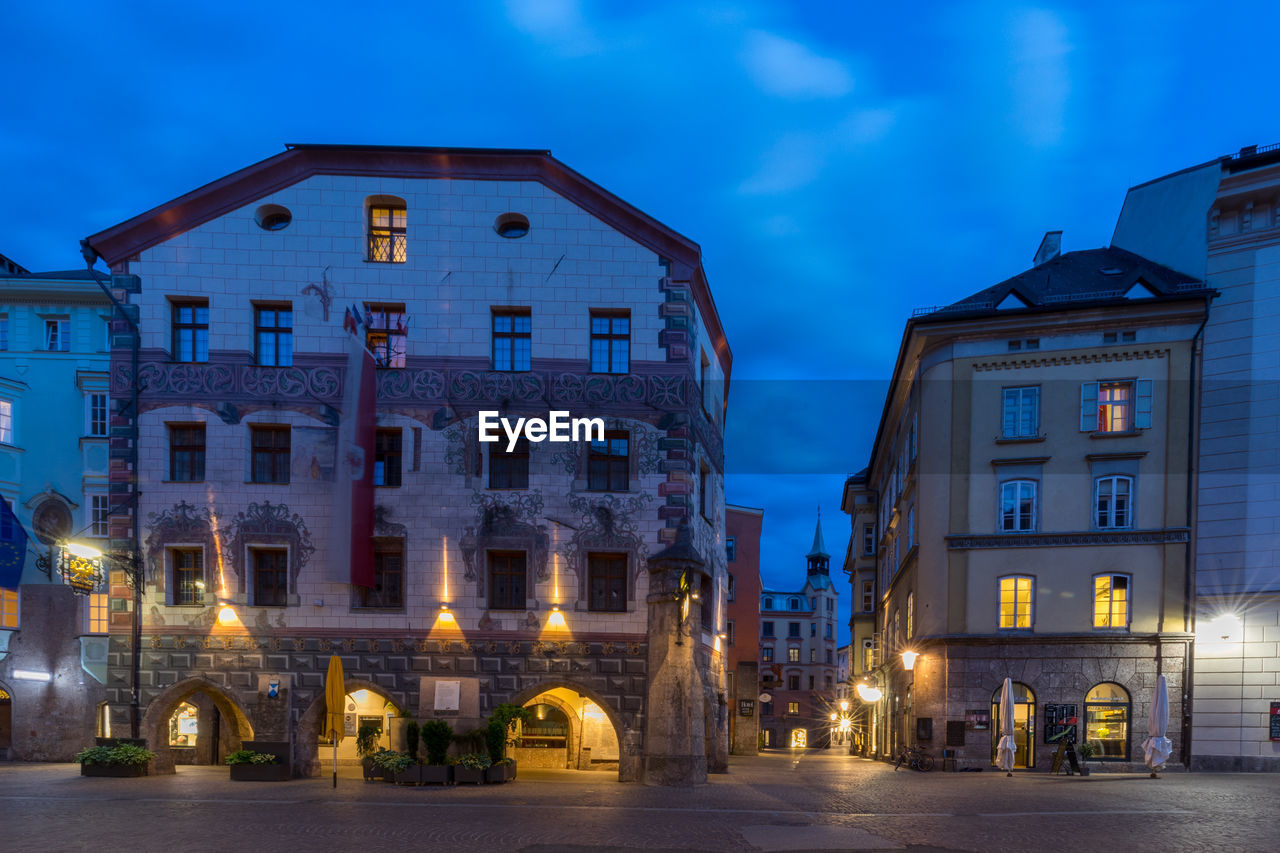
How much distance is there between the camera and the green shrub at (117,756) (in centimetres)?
2356

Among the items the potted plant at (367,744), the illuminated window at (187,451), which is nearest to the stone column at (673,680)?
the potted plant at (367,744)

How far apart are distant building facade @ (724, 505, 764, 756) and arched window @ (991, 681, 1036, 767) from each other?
19331 millimetres

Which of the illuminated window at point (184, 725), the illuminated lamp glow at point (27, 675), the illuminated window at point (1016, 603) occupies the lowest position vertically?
the illuminated window at point (184, 725)

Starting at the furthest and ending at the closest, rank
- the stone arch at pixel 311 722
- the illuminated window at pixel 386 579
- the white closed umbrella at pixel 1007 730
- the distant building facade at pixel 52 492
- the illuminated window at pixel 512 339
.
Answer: the distant building facade at pixel 52 492 < the white closed umbrella at pixel 1007 730 < the illuminated window at pixel 512 339 < the illuminated window at pixel 386 579 < the stone arch at pixel 311 722

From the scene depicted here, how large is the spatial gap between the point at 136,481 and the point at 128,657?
16.3ft

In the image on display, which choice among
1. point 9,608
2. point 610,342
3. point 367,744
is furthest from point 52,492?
point 610,342

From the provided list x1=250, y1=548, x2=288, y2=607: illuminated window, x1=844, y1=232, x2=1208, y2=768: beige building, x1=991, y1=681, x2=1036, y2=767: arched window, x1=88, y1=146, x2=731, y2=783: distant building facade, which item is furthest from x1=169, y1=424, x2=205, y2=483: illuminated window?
x1=991, y1=681, x2=1036, y2=767: arched window

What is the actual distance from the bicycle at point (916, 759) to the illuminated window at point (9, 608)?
32.4 meters

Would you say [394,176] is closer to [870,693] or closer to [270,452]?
[270,452]

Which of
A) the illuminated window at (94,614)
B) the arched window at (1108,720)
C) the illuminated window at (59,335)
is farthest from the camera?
the illuminated window at (59,335)

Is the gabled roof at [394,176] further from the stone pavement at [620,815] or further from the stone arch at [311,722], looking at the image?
the stone pavement at [620,815]

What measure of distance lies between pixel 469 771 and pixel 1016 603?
19758 millimetres

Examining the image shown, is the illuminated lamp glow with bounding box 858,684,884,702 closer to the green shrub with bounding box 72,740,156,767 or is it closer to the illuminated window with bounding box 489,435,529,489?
the illuminated window with bounding box 489,435,529,489

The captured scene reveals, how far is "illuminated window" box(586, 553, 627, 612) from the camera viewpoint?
26609 mm
